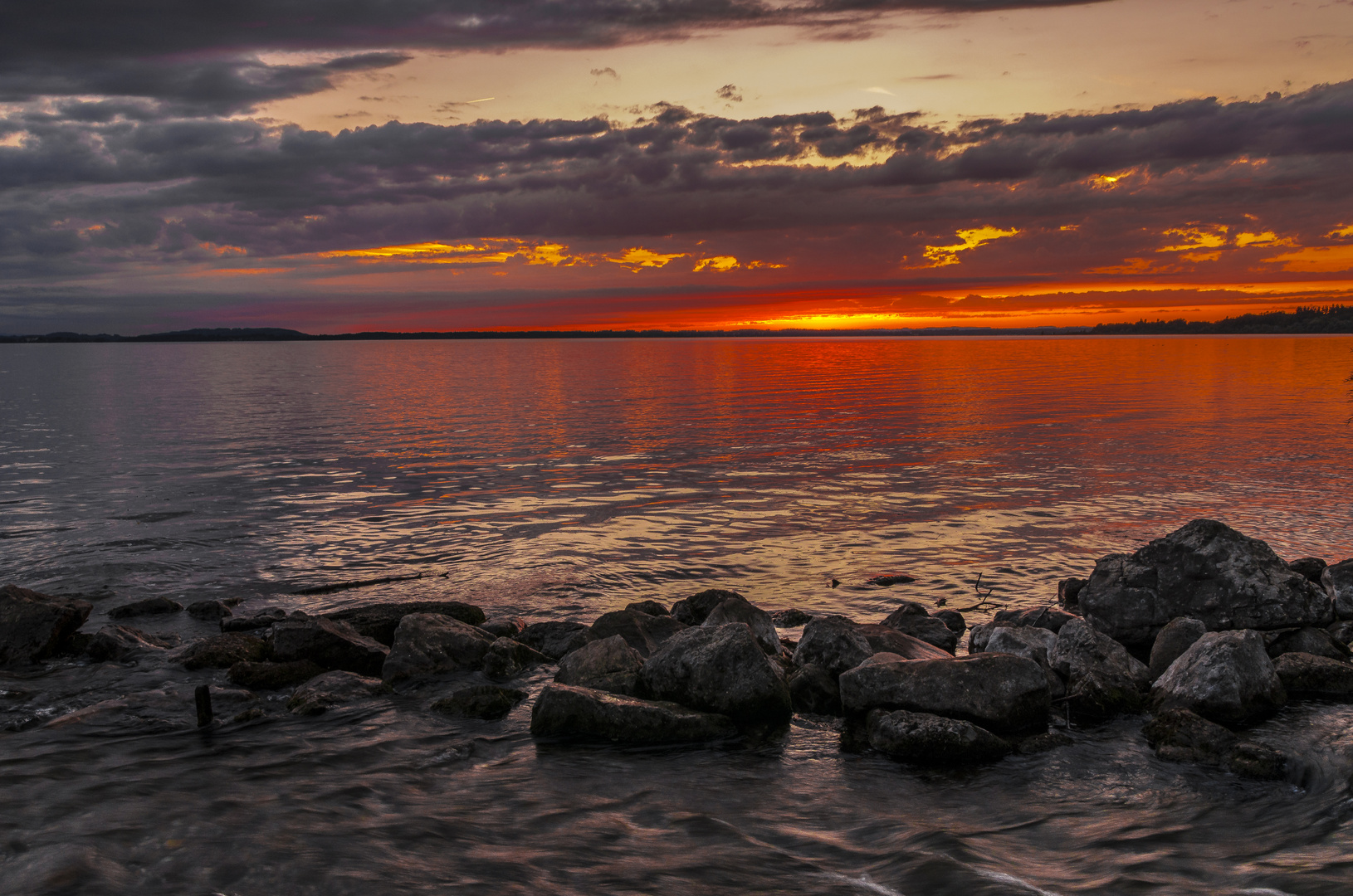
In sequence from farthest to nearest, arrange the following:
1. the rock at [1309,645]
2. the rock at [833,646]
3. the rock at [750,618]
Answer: the rock at [750,618] < the rock at [1309,645] < the rock at [833,646]

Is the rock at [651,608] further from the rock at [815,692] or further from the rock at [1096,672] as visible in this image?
the rock at [1096,672]

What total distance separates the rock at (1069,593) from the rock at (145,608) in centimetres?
1671

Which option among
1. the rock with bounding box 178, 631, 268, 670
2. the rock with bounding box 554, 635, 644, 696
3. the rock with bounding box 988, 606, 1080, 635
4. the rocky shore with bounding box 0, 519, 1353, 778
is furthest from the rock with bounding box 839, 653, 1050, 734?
the rock with bounding box 178, 631, 268, 670

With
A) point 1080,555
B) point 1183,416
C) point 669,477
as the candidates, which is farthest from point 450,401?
point 1080,555

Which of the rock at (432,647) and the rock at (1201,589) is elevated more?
the rock at (1201,589)

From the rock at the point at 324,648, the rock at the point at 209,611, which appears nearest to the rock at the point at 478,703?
the rock at the point at 324,648

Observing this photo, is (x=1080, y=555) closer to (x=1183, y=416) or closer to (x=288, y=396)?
(x=1183, y=416)

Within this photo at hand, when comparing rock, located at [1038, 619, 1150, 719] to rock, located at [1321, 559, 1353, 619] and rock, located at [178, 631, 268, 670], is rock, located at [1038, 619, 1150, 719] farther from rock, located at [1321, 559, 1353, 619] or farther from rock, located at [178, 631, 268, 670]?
rock, located at [178, 631, 268, 670]

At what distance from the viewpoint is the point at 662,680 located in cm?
1060

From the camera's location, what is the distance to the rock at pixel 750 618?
40.4ft

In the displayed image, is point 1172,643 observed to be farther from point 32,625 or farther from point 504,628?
point 32,625

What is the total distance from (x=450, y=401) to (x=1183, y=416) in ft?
170

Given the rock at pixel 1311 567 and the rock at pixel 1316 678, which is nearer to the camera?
the rock at pixel 1316 678

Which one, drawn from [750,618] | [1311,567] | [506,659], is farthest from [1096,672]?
[506,659]
